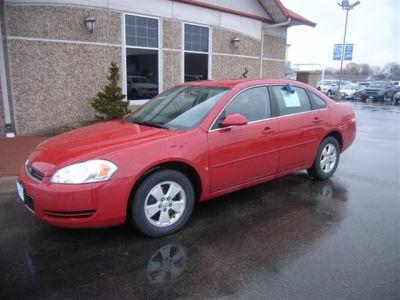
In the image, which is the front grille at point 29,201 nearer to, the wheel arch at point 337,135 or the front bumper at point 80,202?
the front bumper at point 80,202

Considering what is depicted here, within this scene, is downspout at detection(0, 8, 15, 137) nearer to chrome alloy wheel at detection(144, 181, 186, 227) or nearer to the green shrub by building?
the green shrub by building

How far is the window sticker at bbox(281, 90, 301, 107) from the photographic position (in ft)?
17.1

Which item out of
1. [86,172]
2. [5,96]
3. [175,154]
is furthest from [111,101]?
[86,172]

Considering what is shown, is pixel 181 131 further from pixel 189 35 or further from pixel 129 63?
pixel 189 35

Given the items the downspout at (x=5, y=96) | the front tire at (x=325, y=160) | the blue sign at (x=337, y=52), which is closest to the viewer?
the front tire at (x=325, y=160)

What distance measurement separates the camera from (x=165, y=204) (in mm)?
3867

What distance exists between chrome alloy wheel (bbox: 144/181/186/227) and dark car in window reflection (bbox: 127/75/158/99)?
7.33m

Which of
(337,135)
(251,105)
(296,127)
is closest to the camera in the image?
(251,105)

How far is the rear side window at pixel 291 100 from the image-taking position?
5129mm

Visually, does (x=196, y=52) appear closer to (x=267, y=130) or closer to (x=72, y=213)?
(x=267, y=130)

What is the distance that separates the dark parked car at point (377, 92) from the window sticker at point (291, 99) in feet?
88.2

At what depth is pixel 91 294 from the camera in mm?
2908

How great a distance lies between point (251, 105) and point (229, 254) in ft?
6.58

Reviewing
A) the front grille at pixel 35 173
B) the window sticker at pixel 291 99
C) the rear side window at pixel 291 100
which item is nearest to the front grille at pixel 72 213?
the front grille at pixel 35 173
